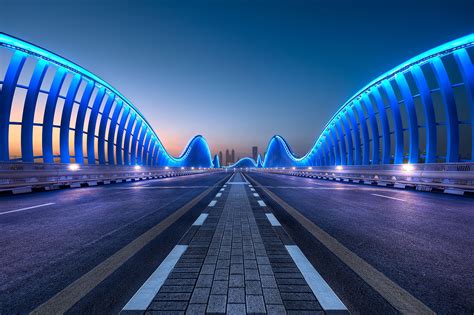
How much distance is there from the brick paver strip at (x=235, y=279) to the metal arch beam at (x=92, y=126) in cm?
2570

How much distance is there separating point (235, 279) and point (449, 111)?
21.2 metres

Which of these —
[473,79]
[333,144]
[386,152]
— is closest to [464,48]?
[473,79]

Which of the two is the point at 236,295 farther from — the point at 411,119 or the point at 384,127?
Result: the point at 384,127

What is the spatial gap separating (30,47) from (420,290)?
83.0 ft

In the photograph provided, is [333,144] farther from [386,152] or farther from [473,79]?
[473,79]

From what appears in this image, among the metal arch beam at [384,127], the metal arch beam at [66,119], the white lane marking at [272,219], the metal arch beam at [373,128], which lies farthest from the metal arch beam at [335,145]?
the white lane marking at [272,219]

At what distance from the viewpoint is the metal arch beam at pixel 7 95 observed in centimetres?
1639

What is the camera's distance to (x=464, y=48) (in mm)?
16500

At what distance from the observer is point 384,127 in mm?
25781

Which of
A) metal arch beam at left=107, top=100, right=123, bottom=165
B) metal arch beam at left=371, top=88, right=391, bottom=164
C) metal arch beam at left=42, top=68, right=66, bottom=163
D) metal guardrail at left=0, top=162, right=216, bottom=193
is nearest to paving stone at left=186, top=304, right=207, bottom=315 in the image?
metal guardrail at left=0, top=162, right=216, bottom=193

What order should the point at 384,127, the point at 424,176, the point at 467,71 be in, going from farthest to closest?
the point at 384,127 < the point at 467,71 < the point at 424,176

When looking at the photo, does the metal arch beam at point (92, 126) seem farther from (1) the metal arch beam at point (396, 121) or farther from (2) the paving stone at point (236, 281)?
(1) the metal arch beam at point (396, 121)

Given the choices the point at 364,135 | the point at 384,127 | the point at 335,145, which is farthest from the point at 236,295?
the point at 335,145

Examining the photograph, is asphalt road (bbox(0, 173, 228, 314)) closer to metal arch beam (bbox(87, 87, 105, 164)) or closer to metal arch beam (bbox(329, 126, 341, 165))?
metal arch beam (bbox(87, 87, 105, 164))
